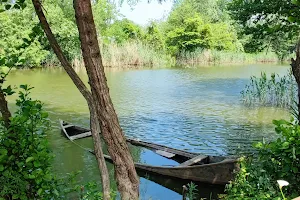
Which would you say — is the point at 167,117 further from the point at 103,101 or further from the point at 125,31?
the point at 125,31

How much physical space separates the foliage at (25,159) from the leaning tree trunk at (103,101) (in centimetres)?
74

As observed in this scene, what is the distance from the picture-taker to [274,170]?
2.67 meters

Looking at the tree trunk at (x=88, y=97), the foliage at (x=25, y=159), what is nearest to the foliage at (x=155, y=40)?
the foliage at (x=25, y=159)

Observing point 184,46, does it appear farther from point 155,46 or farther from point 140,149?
point 140,149

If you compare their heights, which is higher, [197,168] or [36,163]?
[36,163]

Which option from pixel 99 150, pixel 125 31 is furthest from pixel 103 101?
pixel 125 31

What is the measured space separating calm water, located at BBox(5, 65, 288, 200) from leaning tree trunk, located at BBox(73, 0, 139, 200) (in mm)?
2722

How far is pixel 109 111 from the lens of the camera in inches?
71.9

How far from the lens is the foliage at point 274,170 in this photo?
2.54 metres

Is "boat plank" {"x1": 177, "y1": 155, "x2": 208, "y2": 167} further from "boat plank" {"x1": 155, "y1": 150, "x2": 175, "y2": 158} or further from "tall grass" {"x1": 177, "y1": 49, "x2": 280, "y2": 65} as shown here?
"tall grass" {"x1": 177, "y1": 49, "x2": 280, "y2": 65}

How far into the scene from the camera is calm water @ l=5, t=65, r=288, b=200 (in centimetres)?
694

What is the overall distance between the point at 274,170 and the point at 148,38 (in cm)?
2761

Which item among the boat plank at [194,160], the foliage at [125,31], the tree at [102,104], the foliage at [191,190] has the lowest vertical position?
the boat plank at [194,160]

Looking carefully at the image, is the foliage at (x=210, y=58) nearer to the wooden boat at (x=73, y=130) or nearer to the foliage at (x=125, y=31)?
the foliage at (x=125, y=31)
